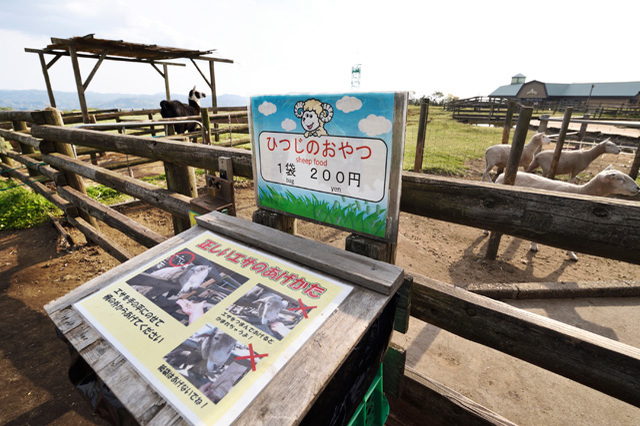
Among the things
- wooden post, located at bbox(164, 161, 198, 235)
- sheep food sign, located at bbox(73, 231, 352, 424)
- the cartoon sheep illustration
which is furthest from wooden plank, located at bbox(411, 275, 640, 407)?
wooden post, located at bbox(164, 161, 198, 235)

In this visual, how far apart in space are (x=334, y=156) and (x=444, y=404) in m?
1.32

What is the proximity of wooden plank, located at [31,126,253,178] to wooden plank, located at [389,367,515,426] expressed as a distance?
4.53 ft

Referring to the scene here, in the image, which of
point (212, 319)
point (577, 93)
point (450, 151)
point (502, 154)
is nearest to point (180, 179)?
point (212, 319)

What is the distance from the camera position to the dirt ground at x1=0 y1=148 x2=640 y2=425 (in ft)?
7.28

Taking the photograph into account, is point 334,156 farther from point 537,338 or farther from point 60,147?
point 60,147

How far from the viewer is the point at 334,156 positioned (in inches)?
44.2

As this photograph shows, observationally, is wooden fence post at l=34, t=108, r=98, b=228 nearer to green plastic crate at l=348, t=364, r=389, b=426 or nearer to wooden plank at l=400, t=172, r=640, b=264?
green plastic crate at l=348, t=364, r=389, b=426

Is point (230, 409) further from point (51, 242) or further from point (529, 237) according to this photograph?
point (51, 242)

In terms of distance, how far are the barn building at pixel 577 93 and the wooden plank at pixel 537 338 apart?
4677 cm

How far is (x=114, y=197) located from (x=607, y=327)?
7449mm

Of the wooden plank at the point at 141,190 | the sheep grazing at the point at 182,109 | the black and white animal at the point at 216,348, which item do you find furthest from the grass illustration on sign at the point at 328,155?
the sheep grazing at the point at 182,109

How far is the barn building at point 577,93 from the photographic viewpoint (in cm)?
3962

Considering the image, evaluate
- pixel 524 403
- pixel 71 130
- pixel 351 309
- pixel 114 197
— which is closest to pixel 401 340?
pixel 524 403

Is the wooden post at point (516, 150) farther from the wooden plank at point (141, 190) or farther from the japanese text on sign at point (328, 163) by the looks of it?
the wooden plank at point (141, 190)
